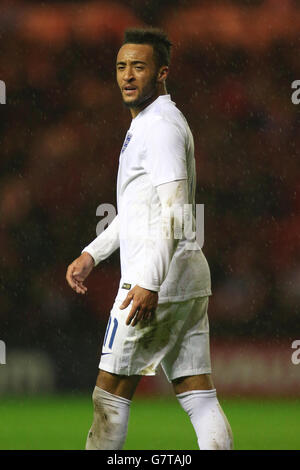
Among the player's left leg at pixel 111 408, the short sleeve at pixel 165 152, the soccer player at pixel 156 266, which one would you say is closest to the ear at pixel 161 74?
the soccer player at pixel 156 266

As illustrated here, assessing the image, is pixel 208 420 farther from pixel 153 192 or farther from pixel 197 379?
pixel 153 192

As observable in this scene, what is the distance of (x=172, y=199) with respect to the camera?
3.14m

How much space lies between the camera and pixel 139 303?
3.08 meters

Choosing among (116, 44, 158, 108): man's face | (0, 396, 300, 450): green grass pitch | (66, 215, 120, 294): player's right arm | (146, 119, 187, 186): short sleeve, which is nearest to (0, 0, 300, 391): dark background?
(0, 396, 300, 450): green grass pitch

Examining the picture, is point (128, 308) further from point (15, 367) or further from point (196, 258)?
point (15, 367)

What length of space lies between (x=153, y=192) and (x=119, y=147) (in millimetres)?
4377

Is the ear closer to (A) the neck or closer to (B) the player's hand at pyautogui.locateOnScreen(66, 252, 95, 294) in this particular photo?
(A) the neck

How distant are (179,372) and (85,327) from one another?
3.81m

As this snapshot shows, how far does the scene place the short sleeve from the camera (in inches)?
125

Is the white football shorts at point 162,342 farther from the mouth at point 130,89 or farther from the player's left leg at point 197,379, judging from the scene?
the mouth at point 130,89

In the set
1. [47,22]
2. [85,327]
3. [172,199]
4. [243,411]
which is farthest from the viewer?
[47,22]

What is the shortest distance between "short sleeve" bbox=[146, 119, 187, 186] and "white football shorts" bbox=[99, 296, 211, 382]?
38 cm

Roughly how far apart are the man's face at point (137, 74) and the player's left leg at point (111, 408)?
81 centimetres

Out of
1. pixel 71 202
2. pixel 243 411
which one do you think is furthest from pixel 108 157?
pixel 243 411
